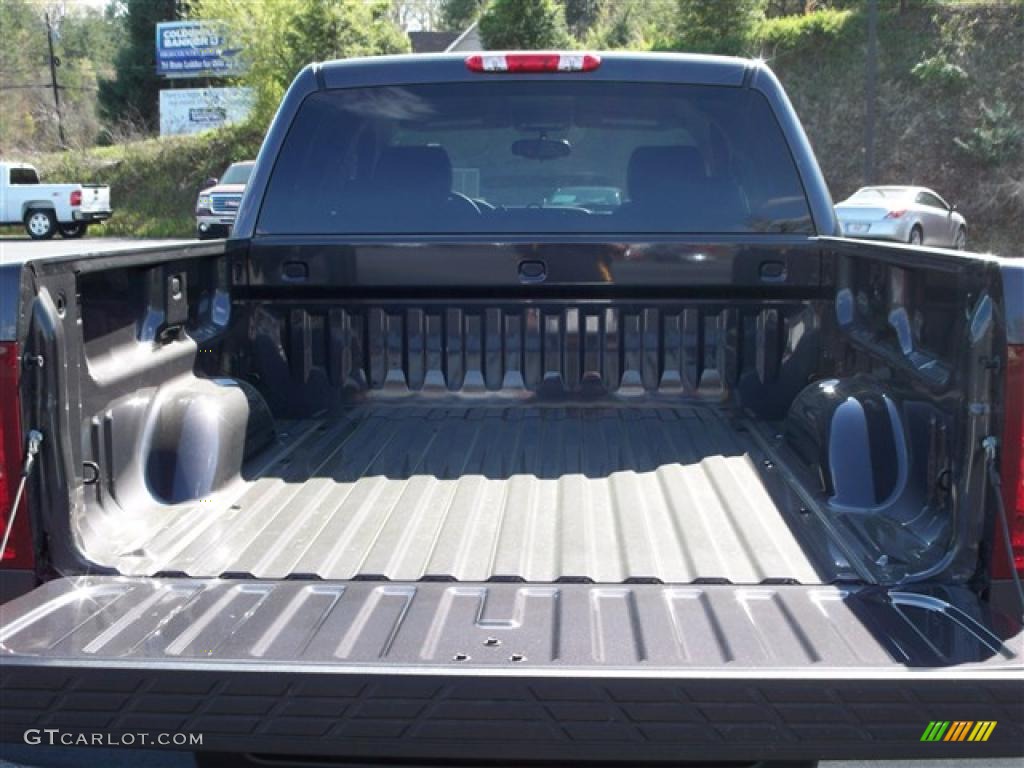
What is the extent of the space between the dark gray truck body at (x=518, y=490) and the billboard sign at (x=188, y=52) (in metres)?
43.9

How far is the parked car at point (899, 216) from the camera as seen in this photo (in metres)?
22.3

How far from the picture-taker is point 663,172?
3793 millimetres

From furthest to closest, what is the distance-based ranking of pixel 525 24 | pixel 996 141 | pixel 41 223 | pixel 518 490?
pixel 525 24 → pixel 41 223 → pixel 996 141 → pixel 518 490

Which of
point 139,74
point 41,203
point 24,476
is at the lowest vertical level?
point 41,203

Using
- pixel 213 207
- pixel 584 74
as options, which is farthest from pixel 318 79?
pixel 213 207

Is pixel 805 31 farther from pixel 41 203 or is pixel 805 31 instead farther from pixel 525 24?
pixel 41 203

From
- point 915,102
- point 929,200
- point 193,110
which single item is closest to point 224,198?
point 929,200

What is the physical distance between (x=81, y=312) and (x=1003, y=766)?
2.40m

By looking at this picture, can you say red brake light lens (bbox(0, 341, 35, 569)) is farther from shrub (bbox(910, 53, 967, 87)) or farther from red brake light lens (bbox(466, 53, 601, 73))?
shrub (bbox(910, 53, 967, 87))

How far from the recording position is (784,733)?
6.40 feet

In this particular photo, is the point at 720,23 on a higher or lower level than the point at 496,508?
→ higher

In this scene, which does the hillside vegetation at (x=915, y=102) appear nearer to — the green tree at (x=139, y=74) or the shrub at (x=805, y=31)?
the shrub at (x=805, y=31)

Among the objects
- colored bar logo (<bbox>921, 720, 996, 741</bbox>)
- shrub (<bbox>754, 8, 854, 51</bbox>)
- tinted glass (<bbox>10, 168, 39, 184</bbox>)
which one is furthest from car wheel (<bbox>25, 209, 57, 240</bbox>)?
colored bar logo (<bbox>921, 720, 996, 741</bbox>)

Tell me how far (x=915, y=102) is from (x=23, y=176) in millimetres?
25984
